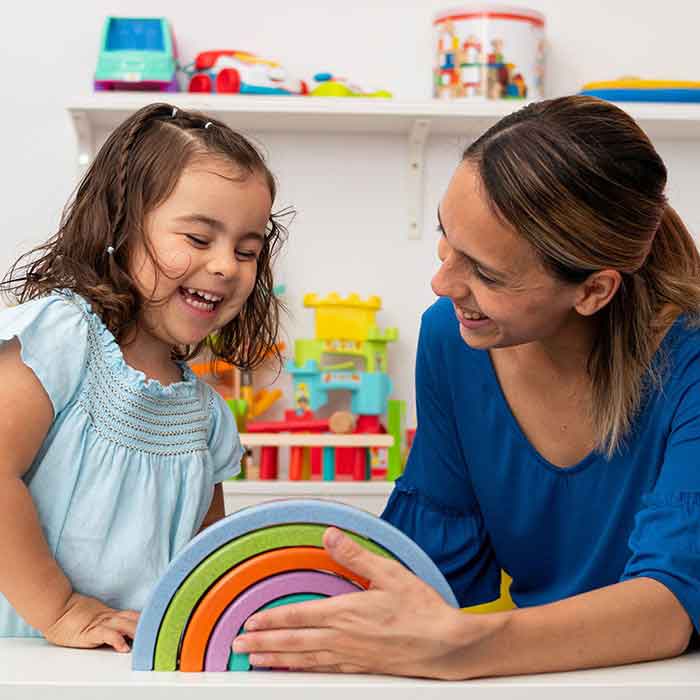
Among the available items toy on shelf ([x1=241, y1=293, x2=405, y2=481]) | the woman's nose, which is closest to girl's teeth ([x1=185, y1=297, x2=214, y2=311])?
the woman's nose

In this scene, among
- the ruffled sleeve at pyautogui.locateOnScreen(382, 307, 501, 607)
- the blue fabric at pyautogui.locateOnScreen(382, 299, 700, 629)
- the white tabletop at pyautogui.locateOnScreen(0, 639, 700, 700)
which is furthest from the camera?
the ruffled sleeve at pyautogui.locateOnScreen(382, 307, 501, 607)

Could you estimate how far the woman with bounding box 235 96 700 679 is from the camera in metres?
0.77

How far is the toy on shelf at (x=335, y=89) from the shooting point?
2225mm

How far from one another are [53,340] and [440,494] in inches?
20.6

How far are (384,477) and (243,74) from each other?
0.85 metres

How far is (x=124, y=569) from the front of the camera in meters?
1.04

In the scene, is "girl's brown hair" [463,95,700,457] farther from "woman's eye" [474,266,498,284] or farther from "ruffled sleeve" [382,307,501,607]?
"ruffled sleeve" [382,307,501,607]

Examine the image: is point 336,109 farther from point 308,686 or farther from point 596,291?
point 308,686

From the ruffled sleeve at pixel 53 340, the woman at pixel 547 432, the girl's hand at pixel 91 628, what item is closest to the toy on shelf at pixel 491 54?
the woman at pixel 547 432

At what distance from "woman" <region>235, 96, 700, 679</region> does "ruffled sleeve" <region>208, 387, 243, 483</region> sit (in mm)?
216

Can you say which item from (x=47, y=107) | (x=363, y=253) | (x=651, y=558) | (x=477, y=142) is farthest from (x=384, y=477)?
(x=651, y=558)

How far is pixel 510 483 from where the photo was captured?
1.25m

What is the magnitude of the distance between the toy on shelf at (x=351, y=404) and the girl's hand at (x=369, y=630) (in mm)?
1389

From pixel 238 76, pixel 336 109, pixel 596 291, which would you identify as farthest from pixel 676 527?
pixel 238 76
